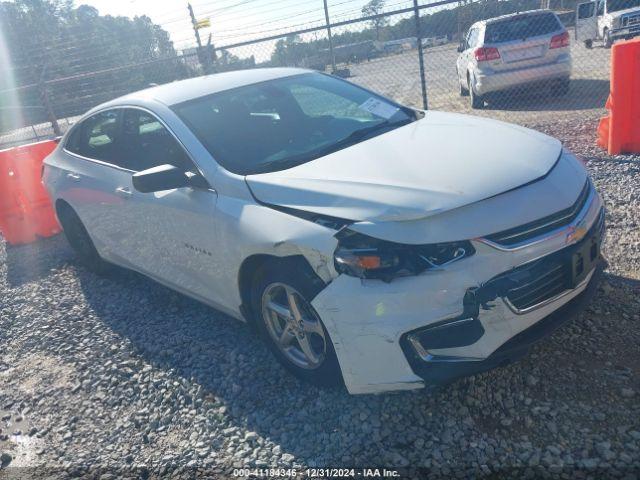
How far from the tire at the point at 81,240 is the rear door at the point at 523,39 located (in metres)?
7.44

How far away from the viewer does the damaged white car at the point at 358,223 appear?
247cm

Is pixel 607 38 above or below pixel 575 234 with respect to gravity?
below

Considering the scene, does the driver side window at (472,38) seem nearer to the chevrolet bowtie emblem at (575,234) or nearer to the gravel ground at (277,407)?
the gravel ground at (277,407)

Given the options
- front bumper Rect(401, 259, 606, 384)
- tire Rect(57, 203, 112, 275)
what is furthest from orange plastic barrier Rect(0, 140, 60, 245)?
front bumper Rect(401, 259, 606, 384)

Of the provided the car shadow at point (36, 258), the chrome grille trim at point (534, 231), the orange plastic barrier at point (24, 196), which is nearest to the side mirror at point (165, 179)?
the chrome grille trim at point (534, 231)

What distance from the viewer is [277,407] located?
3.09 metres

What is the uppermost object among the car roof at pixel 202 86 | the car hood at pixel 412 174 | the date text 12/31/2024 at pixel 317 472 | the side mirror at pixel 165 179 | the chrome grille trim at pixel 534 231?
the car roof at pixel 202 86

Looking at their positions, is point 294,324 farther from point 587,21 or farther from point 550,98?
point 587,21

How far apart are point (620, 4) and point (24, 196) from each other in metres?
17.3

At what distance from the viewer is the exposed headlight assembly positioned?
2.46 metres

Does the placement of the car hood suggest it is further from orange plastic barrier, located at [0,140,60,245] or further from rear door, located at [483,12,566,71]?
rear door, located at [483,12,566,71]

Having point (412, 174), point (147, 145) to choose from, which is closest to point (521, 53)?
point (147, 145)

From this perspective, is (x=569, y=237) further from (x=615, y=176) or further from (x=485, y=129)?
(x=615, y=176)

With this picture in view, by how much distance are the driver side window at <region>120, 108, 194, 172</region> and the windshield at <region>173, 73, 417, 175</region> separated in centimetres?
18
